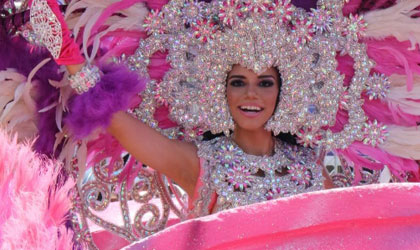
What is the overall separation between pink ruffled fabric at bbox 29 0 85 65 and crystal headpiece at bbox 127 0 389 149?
1.17 ft

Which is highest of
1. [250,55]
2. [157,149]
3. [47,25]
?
[47,25]

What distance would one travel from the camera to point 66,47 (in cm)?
143

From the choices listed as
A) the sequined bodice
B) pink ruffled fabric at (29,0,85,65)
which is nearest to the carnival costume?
the sequined bodice

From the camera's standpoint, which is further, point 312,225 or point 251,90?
point 251,90

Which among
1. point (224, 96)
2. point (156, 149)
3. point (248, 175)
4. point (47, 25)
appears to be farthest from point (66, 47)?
point (248, 175)

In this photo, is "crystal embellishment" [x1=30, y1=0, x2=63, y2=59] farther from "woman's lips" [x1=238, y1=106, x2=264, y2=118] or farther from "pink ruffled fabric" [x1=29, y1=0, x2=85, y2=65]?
"woman's lips" [x1=238, y1=106, x2=264, y2=118]

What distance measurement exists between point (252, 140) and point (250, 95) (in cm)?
19

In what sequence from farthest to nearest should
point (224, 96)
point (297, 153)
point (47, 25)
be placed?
point (297, 153) < point (224, 96) < point (47, 25)

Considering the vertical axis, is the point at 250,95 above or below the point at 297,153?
above

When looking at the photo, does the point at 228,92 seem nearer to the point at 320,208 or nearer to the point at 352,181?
the point at 352,181

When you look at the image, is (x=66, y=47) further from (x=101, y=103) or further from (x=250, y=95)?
(x=250, y=95)

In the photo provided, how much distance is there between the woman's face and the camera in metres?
1.79

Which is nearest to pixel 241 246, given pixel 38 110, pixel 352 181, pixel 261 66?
pixel 38 110

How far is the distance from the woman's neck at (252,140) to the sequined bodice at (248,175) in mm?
32
